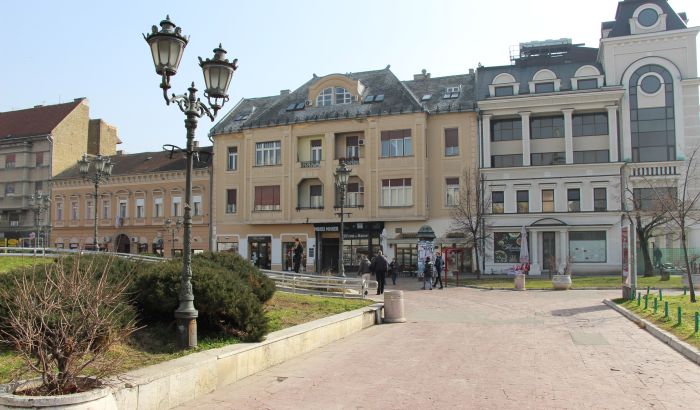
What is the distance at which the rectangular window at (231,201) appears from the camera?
4797 cm

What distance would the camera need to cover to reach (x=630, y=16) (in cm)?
4159

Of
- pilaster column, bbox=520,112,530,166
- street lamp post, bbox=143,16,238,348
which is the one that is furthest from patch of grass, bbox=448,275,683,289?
street lamp post, bbox=143,16,238,348

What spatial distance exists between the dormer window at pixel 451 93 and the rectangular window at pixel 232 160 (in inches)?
673

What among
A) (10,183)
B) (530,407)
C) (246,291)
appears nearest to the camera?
(530,407)

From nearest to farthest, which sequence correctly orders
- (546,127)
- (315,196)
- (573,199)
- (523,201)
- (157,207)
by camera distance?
1. (573,199)
2. (523,201)
3. (546,127)
4. (315,196)
5. (157,207)

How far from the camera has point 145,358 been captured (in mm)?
8453

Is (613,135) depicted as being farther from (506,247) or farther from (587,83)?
(506,247)

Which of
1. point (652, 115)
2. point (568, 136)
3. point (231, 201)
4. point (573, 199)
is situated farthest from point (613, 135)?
point (231, 201)

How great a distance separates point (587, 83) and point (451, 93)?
9338 mm

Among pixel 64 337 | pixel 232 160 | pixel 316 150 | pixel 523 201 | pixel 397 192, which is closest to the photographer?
pixel 64 337

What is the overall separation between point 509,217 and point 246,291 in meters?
33.0

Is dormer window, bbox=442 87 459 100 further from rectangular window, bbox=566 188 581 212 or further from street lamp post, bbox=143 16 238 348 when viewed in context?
street lamp post, bbox=143 16 238 348

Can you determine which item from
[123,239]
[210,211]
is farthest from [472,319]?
[123,239]

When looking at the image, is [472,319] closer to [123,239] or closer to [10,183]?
[123,239]
